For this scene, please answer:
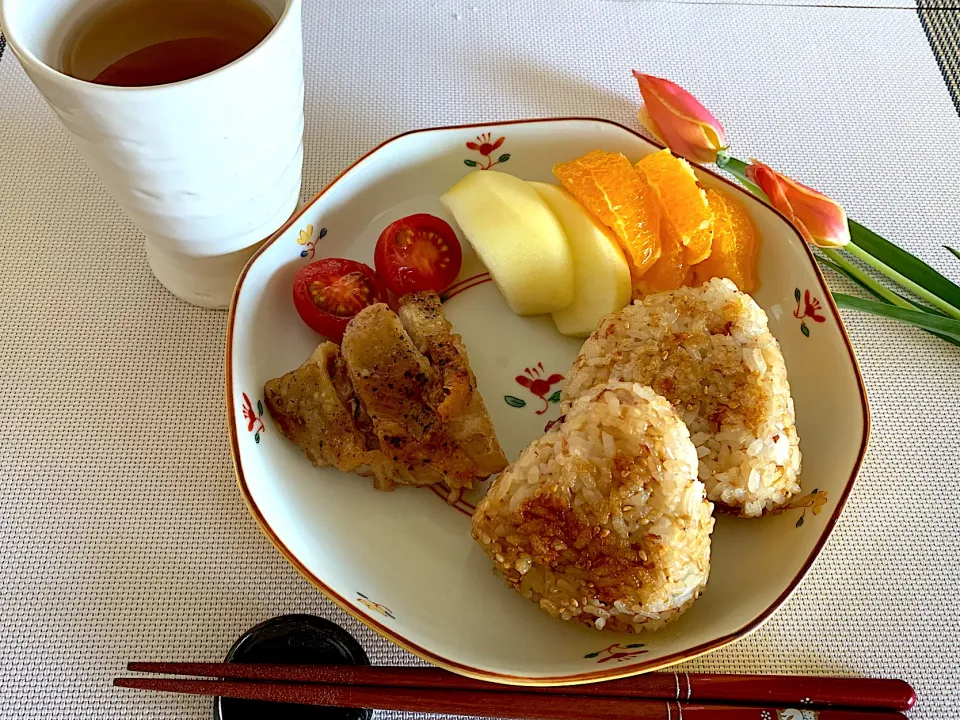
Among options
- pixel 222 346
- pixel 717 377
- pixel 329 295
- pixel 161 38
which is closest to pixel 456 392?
pixel 329 295

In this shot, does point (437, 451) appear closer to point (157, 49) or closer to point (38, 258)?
point (157, 49)

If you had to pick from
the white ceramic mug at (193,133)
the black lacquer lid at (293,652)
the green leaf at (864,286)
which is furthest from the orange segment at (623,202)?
the black lacquer lid at (293,652)

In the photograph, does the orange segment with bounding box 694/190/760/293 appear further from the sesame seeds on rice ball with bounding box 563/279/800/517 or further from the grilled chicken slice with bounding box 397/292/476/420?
the grilled chicken slice with bounding box 397/292/476/420

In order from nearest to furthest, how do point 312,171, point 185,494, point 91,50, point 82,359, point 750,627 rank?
point 750,627 → point 91,50 → point 185,494 → point 82,359 → point 312,171

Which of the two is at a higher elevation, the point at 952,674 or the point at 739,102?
the point at 739,102

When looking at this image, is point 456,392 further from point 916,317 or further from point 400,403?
point 916,317

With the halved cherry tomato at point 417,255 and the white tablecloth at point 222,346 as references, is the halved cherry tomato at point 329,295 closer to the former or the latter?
the halved cherry tomato at point 417,255

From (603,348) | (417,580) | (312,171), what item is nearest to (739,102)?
(603,348)
